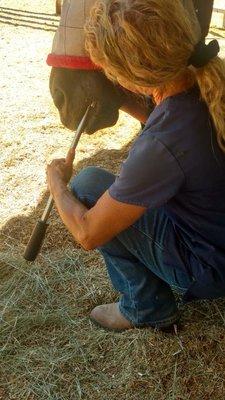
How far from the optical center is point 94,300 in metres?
A: 2.14

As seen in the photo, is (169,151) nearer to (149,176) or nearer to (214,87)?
(149,176)

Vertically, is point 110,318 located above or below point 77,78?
below

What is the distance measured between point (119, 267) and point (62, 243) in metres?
0.70

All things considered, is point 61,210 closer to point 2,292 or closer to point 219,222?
point 219,222

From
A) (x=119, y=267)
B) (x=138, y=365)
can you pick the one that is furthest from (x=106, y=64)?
(x=138, y=365)

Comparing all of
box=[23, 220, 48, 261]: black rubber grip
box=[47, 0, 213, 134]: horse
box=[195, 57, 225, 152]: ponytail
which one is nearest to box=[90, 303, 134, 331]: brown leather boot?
box=[23, 220, 48, 261]: black rubber grip

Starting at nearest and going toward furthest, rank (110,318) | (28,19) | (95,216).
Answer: (95,216)
(110,318)
(28,19)

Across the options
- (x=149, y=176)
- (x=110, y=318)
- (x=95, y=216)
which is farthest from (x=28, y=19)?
(x=149, y=176)

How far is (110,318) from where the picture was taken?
1994 mm

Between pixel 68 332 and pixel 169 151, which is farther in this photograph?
pixel 68 332

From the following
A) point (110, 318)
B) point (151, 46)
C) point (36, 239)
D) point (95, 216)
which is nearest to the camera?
point (151, 46)

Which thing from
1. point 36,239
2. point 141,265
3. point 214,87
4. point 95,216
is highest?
point 214,87

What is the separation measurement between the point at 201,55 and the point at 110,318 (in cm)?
110

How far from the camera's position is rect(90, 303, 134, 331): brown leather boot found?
1979 millimetres
